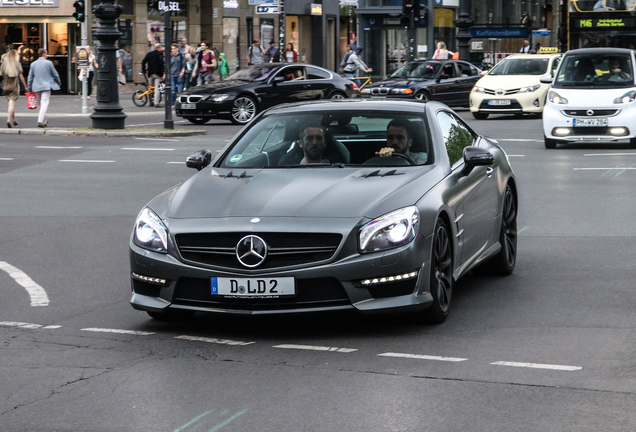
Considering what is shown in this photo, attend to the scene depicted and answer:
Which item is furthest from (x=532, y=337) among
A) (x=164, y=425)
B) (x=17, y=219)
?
(x=17, y=219)

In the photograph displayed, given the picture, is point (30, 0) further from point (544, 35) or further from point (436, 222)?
point (436, 222)

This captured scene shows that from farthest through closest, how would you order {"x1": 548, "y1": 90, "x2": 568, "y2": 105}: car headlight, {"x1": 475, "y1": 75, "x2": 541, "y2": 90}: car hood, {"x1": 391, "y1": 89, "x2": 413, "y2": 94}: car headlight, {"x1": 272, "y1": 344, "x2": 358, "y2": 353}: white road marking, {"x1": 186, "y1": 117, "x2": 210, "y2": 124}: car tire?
{"x1": 391, "y1": 89, "x2": 413, "y2": 94}: car headlight, {"x1": 475, "y1": 75, "x2": 541, "y2": 90}: car hood, {"x1": 186, "y1": 117, "x2": 210, "y2": 124}: car tire, {"x1": 548, "y1": 90, "x2": 568, "y2": 105}: car headlight, {"x1": 272, "y1": 344, "x2": 358, "y2": 353}: white road marking

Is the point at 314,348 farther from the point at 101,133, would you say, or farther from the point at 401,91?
the point at 401,91

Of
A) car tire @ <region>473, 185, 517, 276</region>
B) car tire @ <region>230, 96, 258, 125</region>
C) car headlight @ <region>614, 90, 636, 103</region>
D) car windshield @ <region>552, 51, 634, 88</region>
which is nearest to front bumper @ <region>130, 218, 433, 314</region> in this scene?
car tire @ <region>473, 185, 517, 276</region>

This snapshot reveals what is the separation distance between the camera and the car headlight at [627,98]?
2053 cm

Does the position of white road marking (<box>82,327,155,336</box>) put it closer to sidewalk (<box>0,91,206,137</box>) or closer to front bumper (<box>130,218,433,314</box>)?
front bumper (<box>130,218,433,314</box>)

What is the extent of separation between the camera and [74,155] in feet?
66.4

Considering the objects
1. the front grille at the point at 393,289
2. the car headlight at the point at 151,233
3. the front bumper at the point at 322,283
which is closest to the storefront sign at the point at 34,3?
the car headlight at the point at 151,233

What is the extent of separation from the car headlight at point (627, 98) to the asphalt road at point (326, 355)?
31.3ft

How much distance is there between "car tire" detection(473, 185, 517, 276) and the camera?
8.88 metres

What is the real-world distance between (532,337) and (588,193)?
7954 mm

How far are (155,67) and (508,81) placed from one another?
10.6m

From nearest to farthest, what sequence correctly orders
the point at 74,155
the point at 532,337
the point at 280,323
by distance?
the point at 532,337
the point at 280,323
the point at 74,155

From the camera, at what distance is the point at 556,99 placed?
20.8 meters
